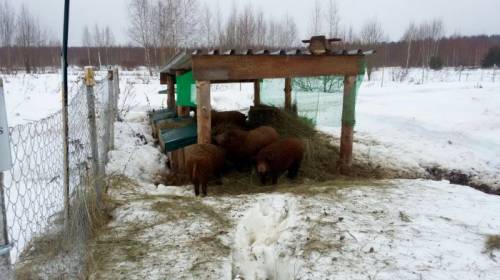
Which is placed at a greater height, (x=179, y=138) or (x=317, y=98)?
(x=317, y=98)

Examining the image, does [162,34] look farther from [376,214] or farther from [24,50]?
[376,214]

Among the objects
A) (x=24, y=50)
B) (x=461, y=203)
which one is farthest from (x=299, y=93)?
(x=24, y=50)

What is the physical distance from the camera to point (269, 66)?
260 inches

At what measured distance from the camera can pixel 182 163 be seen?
7.02 m

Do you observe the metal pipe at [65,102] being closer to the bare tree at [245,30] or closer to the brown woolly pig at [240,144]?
the brown woolly pig at [240,144]

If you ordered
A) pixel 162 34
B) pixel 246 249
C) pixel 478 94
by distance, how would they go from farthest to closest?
pixel 162 34 < pixel 478 94 < pixel 246 249

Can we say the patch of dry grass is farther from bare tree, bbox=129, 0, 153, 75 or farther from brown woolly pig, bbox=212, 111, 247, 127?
bare tree, bbox=129, 0, 153, 75

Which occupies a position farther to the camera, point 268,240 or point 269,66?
point 269,66

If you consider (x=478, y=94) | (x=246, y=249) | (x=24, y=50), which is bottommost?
(x=246, y=249)

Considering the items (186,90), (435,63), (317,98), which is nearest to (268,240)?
(186,90)

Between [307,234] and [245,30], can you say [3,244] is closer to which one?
[307,234]

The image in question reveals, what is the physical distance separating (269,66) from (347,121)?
2.05 meters

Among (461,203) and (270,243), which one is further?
(461,203)

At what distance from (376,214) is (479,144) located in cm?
710
